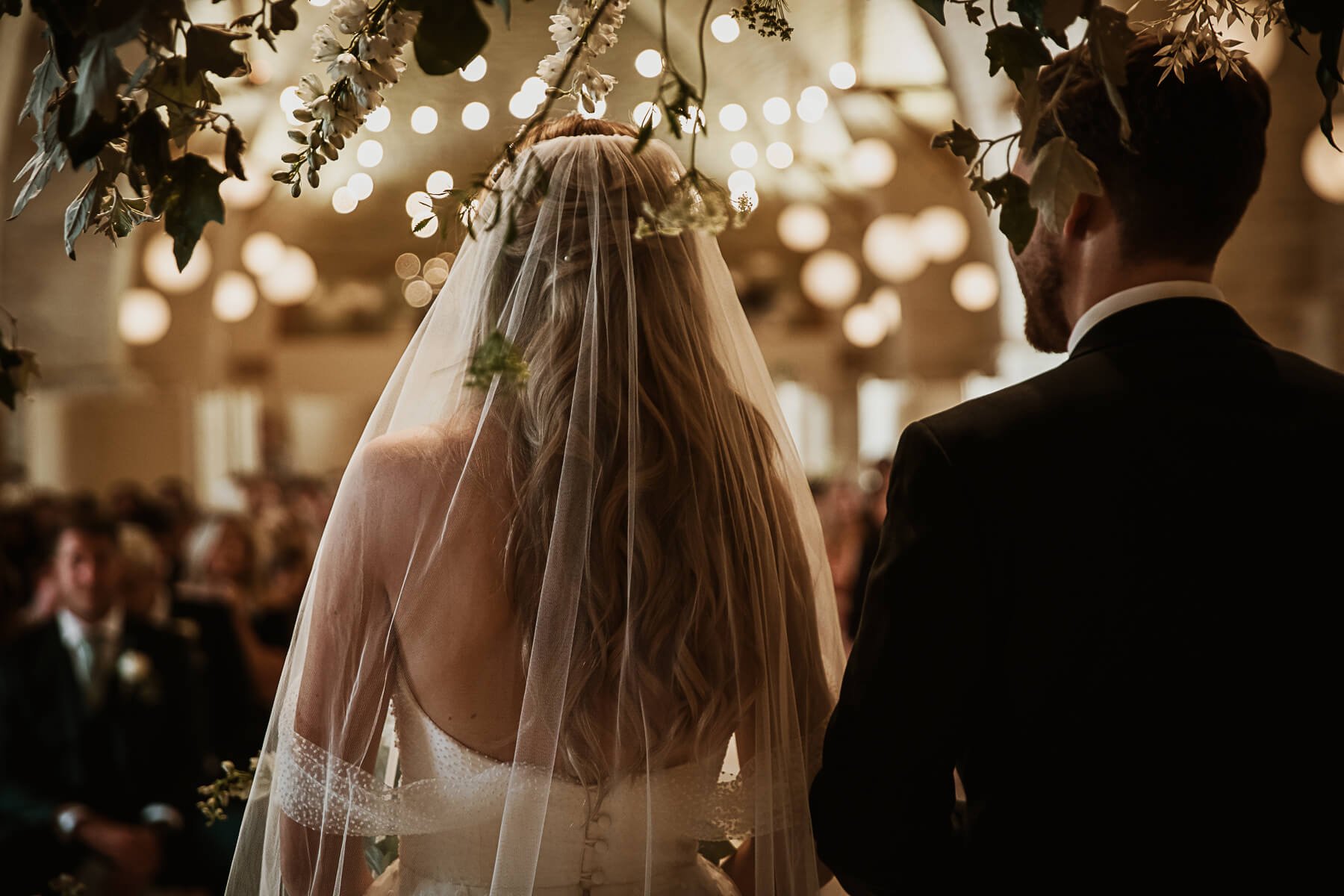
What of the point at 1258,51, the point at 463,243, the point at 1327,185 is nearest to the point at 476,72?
the point at 463,243

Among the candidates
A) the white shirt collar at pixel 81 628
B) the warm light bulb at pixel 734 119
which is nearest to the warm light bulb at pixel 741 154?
the warm light bulb at pixel 734 119

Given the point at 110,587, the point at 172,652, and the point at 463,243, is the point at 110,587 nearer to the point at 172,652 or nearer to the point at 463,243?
the point at 172,652

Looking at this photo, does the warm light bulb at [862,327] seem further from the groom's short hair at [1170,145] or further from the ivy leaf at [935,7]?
the ivy leaf at [935,7]

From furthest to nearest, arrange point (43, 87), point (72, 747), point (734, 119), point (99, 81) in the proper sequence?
point (734, 119), point (72, 747), point (43, 87), point (99, 81)

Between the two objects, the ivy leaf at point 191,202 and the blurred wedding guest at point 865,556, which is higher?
the ivy leaf at point 191,202

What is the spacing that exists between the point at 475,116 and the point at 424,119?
0.28m

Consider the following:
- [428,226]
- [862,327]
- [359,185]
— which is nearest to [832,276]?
[862,327]

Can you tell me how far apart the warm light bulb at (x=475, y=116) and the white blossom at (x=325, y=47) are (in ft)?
14.9

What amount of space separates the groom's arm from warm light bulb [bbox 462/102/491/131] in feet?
16.1

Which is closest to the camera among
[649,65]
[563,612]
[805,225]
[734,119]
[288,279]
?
[563,612]

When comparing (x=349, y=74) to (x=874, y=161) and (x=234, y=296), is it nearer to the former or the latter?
(x=874, y=161)

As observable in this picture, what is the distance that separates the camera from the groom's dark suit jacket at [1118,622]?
53.1 inches

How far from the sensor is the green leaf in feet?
3.38

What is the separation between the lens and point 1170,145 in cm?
140
